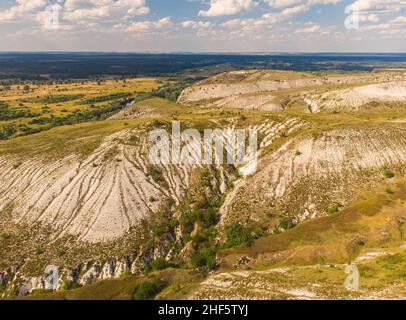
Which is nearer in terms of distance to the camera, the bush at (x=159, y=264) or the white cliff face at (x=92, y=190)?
the bush at (x=159, y=264)

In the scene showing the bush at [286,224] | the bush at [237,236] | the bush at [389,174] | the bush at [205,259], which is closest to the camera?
the bush at [205,259]

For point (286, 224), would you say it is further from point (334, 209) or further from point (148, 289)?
point (148, 289)

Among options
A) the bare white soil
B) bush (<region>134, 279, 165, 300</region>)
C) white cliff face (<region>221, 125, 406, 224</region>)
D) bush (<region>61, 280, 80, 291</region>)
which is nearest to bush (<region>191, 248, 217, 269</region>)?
bush (<region>134, 279, 165, 300</region>)

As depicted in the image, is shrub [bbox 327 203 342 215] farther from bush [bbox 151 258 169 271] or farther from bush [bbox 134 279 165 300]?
bush [bbox 134 279 165 300]

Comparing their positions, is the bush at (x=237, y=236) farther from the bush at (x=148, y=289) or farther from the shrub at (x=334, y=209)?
the bush at (x=148, y=289)

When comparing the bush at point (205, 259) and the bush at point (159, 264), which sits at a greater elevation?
the bush at point (205, 259)

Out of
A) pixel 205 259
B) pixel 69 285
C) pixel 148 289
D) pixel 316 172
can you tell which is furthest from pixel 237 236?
pixel 69 285

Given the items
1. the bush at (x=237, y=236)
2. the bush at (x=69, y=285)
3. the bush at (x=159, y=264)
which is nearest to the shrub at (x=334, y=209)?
the bush at (x=237, y=236)

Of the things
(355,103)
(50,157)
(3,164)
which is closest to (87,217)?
(50,157)
